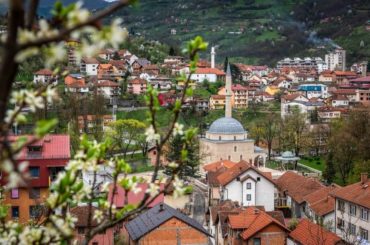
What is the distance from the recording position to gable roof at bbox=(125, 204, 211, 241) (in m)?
22.0

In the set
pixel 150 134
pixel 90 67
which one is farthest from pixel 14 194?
pixel 90 67

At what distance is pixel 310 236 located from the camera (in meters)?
22.2

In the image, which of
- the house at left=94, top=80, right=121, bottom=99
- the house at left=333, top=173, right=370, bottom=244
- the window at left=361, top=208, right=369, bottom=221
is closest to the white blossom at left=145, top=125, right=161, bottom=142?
the house at left=333, top=173, right=370, bottom=244

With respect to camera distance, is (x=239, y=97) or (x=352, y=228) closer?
(x=352, y=228)

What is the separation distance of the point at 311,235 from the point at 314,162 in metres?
33.5

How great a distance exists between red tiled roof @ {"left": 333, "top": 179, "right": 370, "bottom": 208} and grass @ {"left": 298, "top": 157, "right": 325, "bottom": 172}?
24.0 metres

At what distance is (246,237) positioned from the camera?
23.0 meters

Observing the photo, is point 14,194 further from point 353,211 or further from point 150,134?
point 150,134

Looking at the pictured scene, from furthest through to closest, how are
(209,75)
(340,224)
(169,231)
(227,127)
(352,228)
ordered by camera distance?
(209,75) → (227,127) → (340,224) → (352,228) → (169,231)

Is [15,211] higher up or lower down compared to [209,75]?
lower down

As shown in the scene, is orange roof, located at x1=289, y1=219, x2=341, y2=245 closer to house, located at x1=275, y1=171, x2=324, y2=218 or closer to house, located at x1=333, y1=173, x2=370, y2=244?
house, located at x1=333, y1=173, x2=370, y2=244

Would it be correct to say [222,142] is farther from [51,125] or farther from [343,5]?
[343,5]

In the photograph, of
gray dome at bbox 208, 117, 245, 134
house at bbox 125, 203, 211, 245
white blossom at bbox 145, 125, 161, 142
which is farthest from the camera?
gray dome at bbox 208, 117, 245, 134

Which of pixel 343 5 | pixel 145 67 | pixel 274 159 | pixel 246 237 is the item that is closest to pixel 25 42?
pixel 246 237
